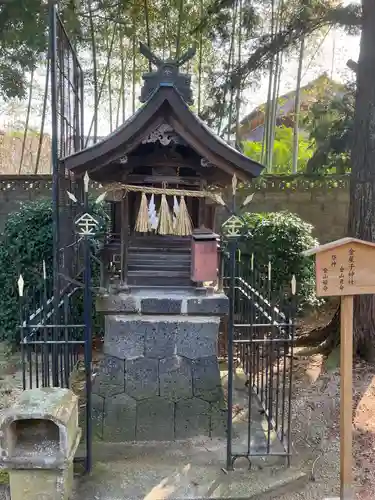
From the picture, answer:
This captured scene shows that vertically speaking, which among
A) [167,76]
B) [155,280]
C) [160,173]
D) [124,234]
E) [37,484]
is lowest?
[37,484]

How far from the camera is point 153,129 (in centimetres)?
457

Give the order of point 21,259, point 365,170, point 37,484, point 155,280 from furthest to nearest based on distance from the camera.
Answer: point 21,259 < point 365,170 < point 155,280 < point 37,484

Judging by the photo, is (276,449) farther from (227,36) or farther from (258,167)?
(227,36)

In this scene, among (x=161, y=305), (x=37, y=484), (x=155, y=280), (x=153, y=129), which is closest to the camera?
(x=37, y=484)

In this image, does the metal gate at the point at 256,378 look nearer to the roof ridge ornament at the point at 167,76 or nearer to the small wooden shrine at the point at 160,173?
the small wooden shrine at the point at 160,173

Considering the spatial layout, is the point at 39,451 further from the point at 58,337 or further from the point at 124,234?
the point at 124,234

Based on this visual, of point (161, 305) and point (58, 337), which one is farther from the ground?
point (161, 305)

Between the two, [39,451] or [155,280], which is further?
[155,280]

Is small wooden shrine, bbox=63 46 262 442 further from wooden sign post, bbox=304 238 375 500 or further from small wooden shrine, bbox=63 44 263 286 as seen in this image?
wooden sign post, bbox=304 238 375 500

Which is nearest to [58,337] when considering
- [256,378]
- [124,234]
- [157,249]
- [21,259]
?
[124,234]

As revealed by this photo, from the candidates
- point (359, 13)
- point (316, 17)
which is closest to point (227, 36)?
point (316, 17)

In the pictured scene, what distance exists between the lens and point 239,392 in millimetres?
5809

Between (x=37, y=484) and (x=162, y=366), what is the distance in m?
1.77

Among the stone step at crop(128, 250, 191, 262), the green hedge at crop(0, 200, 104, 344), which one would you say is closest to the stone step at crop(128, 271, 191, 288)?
the stone step at crop(128, 250, 191, 262)
